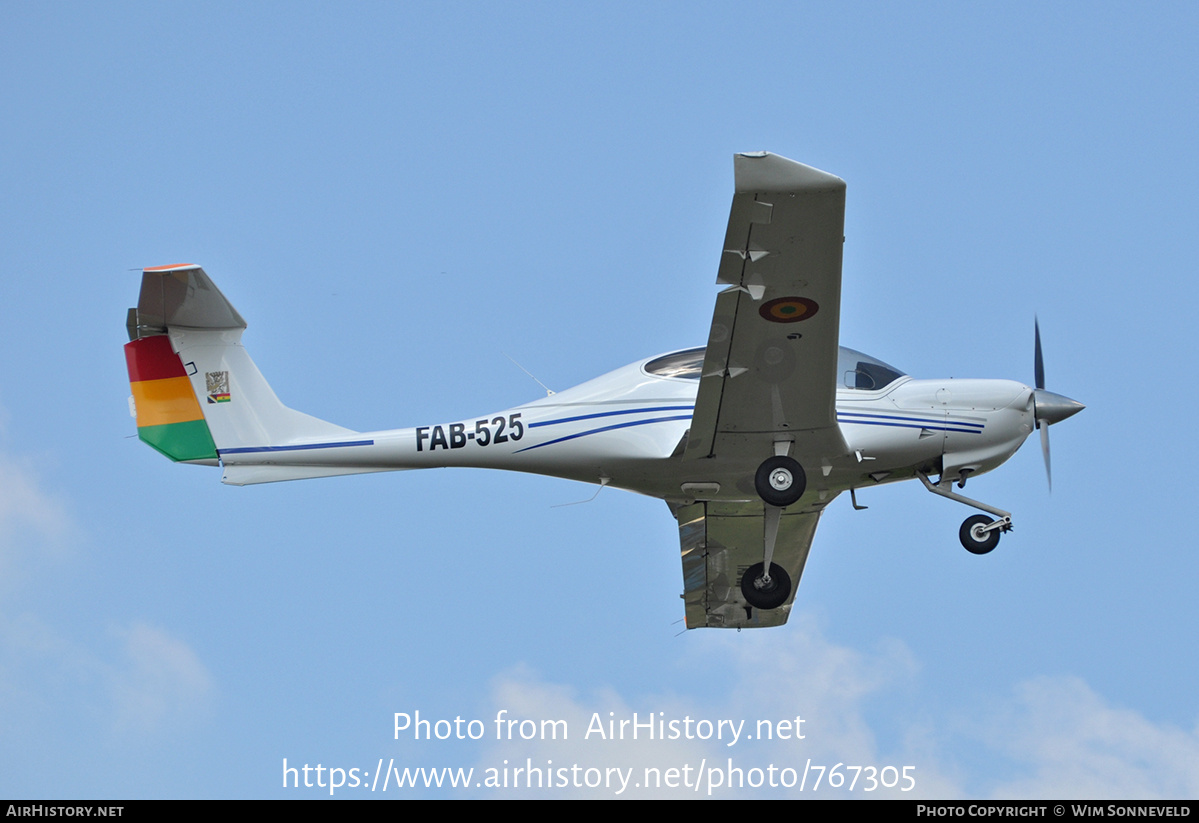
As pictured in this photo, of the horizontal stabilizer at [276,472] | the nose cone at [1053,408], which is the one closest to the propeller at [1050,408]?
the nose cone at [1053,408]

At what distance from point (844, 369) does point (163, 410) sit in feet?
25.2

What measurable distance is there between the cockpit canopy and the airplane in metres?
0.02

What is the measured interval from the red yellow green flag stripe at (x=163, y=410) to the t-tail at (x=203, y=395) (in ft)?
0.04

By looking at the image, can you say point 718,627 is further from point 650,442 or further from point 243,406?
point 243,406

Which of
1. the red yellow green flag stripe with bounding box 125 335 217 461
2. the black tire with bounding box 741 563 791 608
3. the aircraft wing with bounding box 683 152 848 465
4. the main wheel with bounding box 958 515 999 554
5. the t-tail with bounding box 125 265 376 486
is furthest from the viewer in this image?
the black tire with bounding box 741 563 791 608

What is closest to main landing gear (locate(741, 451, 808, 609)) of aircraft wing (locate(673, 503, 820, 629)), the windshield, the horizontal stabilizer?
→ aircraft wing (locate(673, 503, 820, 629))

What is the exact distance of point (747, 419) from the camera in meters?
12.8

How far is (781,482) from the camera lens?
12992mm

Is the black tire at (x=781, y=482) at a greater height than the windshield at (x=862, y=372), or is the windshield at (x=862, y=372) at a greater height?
the windshield at (x=862, y=372)

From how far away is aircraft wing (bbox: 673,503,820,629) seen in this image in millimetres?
15547

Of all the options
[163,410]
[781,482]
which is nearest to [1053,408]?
[781,482]

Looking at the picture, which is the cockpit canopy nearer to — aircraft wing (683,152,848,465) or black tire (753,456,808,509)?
aircraft wing (683,152,848,465)

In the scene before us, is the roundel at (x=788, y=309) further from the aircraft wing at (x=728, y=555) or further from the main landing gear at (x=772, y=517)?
the aircraft wing at (x=728, y=555)

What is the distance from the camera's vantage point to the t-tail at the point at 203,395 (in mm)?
14133
